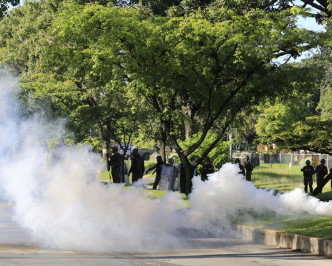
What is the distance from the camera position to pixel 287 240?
482 inches

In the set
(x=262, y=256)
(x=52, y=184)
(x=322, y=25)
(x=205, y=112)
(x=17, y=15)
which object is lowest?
(x=262, y=256)

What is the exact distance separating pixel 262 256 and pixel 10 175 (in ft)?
18.9

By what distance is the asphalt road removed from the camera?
8859mm

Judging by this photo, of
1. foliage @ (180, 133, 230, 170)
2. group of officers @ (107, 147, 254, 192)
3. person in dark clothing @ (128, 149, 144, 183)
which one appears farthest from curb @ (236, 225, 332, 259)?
foliage @ (180, 133, 230, 170)

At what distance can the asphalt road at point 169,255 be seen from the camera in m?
8.86

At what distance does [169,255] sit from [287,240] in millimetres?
3352

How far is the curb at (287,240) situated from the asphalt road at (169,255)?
0.26m

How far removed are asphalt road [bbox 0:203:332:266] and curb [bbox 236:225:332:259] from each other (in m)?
0.26

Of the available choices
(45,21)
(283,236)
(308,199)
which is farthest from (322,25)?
(45,21)

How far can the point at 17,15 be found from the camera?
4212 cm

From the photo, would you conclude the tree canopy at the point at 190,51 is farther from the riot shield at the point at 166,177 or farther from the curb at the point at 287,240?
the curb at the point at 287,240

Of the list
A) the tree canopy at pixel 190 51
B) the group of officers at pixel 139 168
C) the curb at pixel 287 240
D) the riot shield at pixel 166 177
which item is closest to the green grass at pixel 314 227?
the curb at pixel 287 240

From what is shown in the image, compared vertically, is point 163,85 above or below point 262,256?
above

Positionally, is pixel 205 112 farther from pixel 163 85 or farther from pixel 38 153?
pixel 38 153
